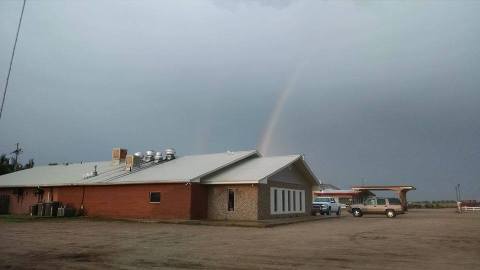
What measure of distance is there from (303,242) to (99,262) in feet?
26.1

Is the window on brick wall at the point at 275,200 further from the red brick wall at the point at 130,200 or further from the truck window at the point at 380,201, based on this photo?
the truck window at the point at 380,201

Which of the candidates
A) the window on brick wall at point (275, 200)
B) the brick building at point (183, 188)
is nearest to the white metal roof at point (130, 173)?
the brick building at point (183, 188)

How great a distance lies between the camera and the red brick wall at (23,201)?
131 ft

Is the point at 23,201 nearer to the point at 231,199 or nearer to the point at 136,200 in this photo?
the point at 136,200

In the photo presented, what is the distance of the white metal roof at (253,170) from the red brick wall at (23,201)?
1918 cm

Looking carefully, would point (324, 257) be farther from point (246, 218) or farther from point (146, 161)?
point (146, 161)

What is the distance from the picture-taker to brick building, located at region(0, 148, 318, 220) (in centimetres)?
2995

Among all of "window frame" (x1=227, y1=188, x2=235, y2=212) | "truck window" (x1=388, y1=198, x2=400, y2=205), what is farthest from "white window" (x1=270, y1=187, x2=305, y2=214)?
"truck window" (x1=388, y1=198, x2=400, y2=205)

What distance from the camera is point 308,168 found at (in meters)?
37.5

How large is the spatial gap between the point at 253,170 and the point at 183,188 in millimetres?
5396

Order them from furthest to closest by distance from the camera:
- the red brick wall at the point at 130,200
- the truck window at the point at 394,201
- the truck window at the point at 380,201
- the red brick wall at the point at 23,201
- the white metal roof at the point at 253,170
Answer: the red brick wall at the point at 23,201 → the truck window at the point at 380,201 → the truck window at the point at 394,201 → the red brick wall at the point at 130,200 → the white metal roof at the point at 253,170

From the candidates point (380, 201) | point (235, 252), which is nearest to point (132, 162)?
point (380, 201)

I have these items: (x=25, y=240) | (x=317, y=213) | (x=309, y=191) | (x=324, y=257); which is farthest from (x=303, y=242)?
(x=317, y=213)

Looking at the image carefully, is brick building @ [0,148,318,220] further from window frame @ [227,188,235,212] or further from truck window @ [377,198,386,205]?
truck window @ [377,198,386,205]
